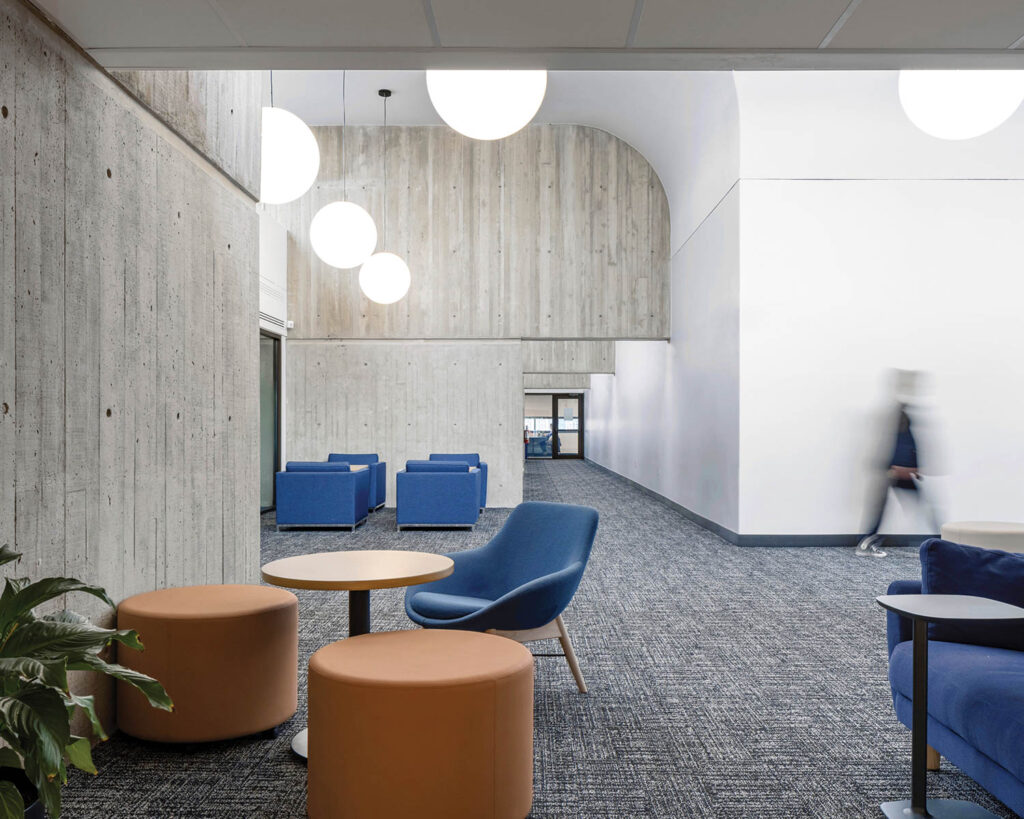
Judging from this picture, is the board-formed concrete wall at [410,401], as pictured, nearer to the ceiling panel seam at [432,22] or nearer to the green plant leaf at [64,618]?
the ceiling panel seam at [432,22]

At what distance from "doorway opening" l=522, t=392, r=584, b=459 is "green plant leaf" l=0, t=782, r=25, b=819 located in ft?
87.4

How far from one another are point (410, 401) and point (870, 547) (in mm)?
6769

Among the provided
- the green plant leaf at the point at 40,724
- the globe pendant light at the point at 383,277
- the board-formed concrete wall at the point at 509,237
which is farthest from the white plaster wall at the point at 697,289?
the green plant leaf at the point at 40,724

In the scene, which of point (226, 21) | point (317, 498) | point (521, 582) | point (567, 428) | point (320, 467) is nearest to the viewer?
point (226, 21)

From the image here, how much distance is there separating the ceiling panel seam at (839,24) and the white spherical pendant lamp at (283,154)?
324 cm

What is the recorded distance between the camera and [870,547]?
770cm

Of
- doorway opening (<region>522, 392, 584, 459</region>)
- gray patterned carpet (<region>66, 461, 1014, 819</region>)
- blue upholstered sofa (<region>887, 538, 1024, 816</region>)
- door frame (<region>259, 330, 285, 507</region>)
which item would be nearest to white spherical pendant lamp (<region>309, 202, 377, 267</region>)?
door frame (<region>259, 330, 285, 507</region>)

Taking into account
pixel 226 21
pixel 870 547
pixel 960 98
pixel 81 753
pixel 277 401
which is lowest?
pixel 870 547

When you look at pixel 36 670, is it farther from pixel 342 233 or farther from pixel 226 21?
pixel 342 233

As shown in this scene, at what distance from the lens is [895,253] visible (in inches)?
313

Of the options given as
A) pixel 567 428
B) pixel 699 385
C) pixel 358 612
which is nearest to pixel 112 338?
pixel 358 612

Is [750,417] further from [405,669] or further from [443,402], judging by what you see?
[405,669]

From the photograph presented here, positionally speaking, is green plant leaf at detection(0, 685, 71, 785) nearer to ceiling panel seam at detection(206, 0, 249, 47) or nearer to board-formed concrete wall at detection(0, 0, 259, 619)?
board-formed concrete wall at detection(0, 0, 259, 619)

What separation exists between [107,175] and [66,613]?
1.93 m
